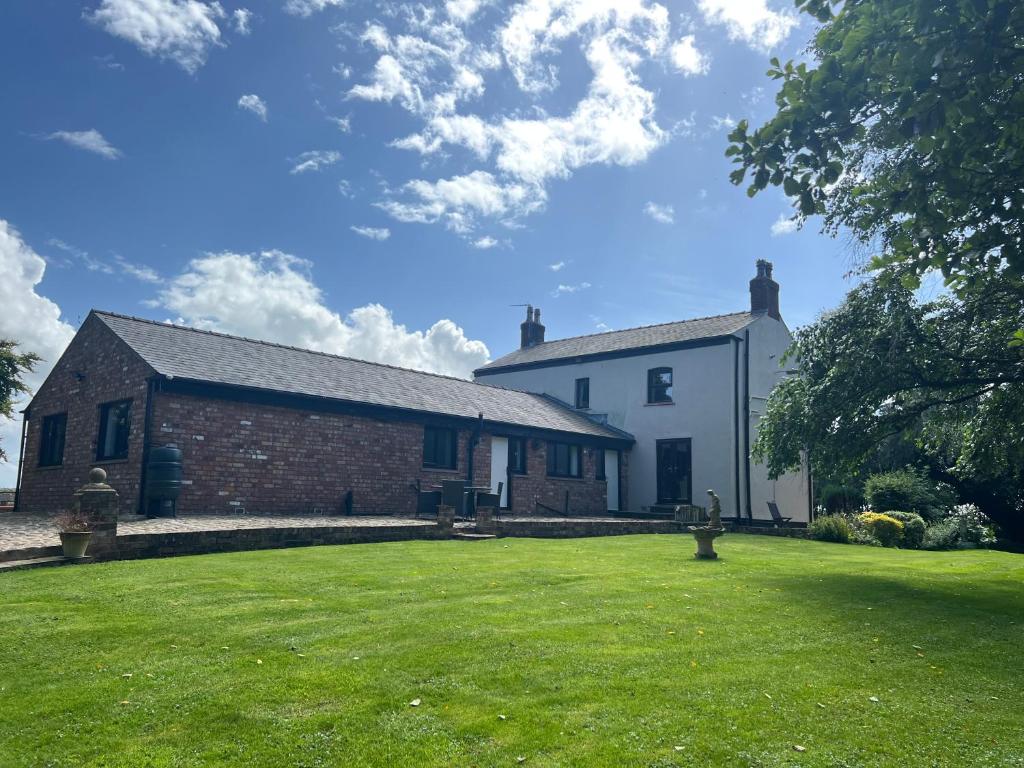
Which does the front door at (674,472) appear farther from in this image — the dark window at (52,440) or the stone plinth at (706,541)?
the dark window at (52,440)

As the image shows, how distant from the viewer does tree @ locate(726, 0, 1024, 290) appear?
6.38 metres

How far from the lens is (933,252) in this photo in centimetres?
834

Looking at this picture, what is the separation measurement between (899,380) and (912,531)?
1139 centimetres

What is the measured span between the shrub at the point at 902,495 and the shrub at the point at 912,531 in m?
2.84

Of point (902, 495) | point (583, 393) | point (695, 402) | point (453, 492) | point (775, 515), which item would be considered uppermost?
point (583, 393)

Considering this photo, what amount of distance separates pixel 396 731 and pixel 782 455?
1151 centimetres

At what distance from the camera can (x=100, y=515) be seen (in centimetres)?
1146

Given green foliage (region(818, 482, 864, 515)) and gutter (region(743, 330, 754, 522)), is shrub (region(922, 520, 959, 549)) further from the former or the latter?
green foliage (region(818, 482, 864, 515))

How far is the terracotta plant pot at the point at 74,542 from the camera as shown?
11.1 meters

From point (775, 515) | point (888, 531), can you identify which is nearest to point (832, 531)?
point (888, 531)

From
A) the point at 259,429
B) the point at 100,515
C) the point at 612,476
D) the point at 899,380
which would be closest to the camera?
the point at 100,515

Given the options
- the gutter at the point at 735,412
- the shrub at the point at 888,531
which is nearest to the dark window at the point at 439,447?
the gutter at the point at 735,412

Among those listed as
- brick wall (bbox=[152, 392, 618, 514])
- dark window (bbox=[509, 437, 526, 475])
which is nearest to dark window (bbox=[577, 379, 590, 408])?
dark window (bbox=[509, 437, 526, 475])

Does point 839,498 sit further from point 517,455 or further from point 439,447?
point 439,447
